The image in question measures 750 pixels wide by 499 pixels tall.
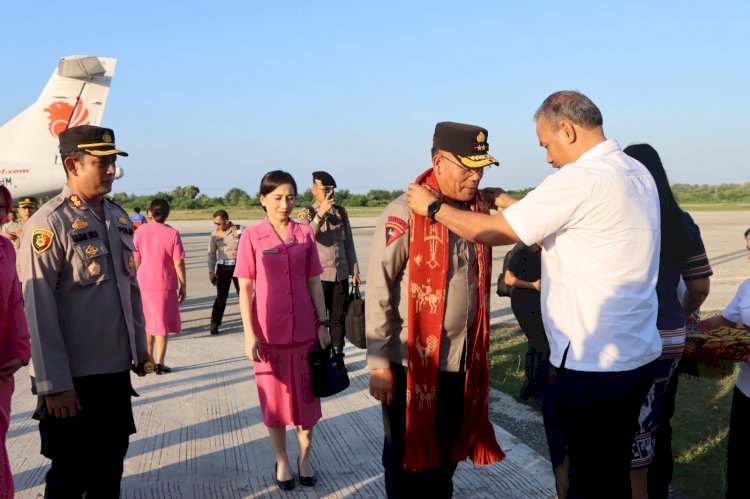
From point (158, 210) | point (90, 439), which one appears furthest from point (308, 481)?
point (158, 210)

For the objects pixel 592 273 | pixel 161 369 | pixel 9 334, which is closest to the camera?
pixel 592 273

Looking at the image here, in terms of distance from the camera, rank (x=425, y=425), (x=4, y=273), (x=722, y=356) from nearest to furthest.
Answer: (x=4, y=273) → (x=425, y=425) → (x=722, y=356)

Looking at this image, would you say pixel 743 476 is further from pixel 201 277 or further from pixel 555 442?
pixel 201 277

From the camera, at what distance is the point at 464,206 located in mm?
3078

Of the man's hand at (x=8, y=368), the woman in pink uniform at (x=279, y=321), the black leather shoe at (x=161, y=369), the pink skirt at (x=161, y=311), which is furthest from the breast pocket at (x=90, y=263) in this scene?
the pink skirt at (x=161, y=311)

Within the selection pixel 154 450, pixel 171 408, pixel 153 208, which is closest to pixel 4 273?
pixel 154 450

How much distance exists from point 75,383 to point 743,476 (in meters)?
3.39

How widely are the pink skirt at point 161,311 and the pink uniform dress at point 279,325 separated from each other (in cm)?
325

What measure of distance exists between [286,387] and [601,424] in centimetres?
225

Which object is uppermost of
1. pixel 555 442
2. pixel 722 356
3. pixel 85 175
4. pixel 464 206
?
pixel 85 175

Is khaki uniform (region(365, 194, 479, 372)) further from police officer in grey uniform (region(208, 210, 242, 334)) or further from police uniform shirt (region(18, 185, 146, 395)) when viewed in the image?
police officer in grey uniform (region(208, 210, 242, 334))

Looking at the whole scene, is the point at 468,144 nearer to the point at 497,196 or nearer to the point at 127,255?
the point at 497,196

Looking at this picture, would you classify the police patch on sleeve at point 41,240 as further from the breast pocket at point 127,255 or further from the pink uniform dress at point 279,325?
the pink uniform dress at point 279,325

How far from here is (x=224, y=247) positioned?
30.8 feet
